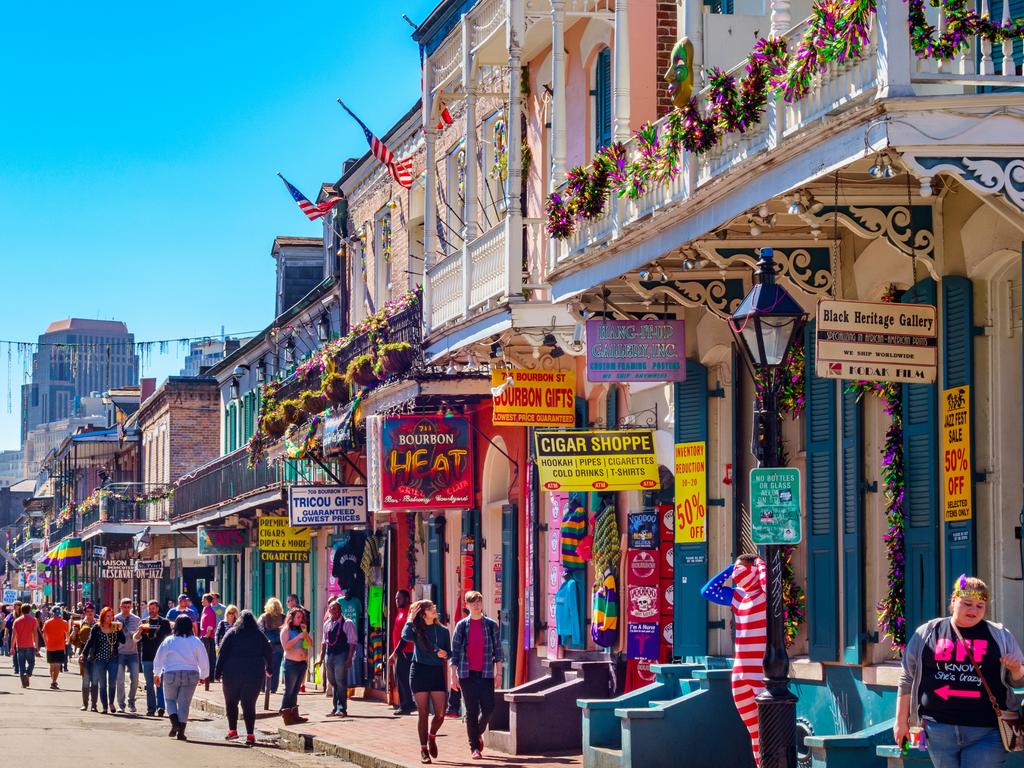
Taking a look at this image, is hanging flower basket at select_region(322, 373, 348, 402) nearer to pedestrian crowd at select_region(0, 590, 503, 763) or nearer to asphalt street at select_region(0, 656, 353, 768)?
pedestrian crowd at select_region(0, 590, 503, 763)

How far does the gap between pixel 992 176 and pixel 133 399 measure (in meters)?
76.8

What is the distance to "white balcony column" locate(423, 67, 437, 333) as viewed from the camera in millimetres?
21578

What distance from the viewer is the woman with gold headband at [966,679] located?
985 cm

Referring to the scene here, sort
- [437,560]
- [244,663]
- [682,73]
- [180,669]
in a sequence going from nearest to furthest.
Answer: [682,73]
[244,663]
[180,669]
[437,560]

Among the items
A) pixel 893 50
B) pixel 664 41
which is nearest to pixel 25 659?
pixel 664 41

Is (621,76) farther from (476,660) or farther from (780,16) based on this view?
(476,660)

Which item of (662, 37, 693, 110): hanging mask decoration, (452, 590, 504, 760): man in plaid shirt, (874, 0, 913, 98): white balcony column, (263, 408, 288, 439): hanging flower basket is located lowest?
(452, 590, 504, 760): man in plaid shirt

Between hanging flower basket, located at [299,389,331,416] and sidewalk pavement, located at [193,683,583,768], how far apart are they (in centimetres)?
549

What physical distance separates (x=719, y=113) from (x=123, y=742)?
1174 cm

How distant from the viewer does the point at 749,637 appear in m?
14.1

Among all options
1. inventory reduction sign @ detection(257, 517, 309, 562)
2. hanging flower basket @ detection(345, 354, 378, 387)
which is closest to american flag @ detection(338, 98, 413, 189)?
hanging flower basket @ detection(345, 354, 378, 387)

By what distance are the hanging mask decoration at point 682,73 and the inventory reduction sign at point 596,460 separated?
4.89 meters

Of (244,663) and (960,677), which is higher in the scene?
(960,677)

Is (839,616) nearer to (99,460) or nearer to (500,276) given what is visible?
(500,276)
